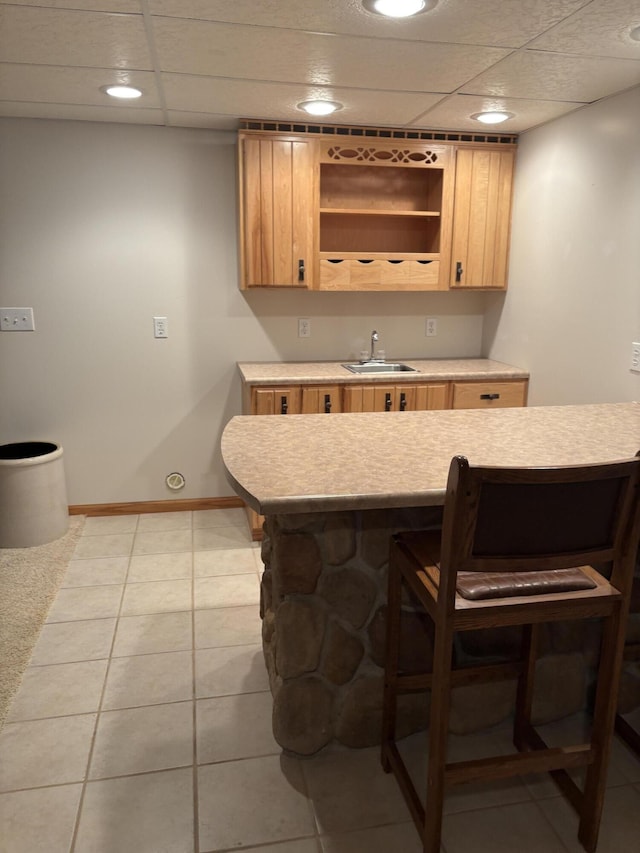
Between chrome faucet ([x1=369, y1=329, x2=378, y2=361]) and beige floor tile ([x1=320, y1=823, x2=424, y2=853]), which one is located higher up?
chrome faucet ([x1=369, y1=329, x2=378, y2=361])

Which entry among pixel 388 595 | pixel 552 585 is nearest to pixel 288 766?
pixel 388 595

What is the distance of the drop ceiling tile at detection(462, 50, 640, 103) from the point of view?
253 cm

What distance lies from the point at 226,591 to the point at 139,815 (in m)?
1.34

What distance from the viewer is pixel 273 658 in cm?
208

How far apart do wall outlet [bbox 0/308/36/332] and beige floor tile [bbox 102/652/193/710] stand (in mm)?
2119

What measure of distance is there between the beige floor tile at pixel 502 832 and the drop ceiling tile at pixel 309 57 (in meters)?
2.53

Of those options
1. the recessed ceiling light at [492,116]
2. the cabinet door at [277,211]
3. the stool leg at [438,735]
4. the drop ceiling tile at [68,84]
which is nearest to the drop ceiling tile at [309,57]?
the drop ceiling tile at [68,84]

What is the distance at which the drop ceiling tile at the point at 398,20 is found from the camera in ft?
6.63

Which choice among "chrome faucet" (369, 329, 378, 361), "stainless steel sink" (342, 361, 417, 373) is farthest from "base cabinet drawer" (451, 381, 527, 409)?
"chrome faucet" (369, 329, 378, 361)

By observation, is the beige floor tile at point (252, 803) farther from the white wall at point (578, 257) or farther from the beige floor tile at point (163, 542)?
the white wall at point (578, 257)

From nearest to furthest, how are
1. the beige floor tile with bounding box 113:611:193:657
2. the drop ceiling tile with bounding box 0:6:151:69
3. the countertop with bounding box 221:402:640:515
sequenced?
the countertop with bounding box 221:402:640:515 < the drop ceiling tile with bounding box 0:6:151:69 < the beige floor tile with bounding box 113:611:193:657

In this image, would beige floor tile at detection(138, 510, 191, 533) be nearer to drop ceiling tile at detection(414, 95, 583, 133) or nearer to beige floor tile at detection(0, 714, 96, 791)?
beige floor tile at detection(0, 714, 96, 791)

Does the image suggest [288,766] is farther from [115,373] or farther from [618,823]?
Answer: [115,373]

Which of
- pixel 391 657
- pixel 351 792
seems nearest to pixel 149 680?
pixel 351 792
